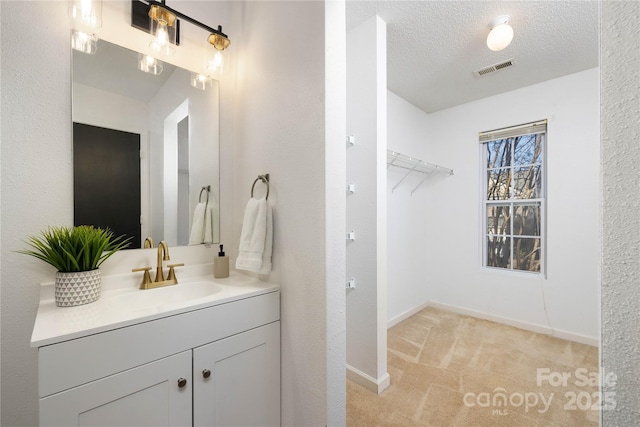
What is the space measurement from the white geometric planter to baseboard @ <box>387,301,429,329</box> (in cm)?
264

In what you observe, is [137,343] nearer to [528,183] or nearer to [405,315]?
[405,315]

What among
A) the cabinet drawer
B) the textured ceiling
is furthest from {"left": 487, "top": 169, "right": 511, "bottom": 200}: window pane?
the cabinet drawer

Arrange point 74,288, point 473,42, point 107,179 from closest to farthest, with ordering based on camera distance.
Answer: point 74,288
point 107,179
point 473,42

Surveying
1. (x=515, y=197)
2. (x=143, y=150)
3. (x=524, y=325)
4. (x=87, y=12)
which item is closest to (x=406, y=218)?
(x=515, y=197)

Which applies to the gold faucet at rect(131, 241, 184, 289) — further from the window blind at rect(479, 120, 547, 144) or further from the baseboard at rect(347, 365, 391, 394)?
the window blind at rect(479, 120, 547, 144)

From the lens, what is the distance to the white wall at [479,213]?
2.52m

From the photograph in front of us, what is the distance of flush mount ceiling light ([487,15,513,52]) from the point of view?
1.79m

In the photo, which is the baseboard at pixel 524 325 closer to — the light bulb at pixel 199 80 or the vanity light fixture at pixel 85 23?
the light bulb at pixel 199 80

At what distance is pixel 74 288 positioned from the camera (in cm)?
103

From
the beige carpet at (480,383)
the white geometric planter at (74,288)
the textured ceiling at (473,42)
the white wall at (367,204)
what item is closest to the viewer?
the white geometric planter at (74,288)

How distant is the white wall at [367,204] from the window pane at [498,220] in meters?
2.03

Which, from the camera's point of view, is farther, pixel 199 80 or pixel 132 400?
pixel 199 80

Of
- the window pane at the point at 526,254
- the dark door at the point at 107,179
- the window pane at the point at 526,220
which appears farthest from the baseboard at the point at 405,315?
the dark door at the point at 107,179

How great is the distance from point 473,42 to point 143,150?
251cm
